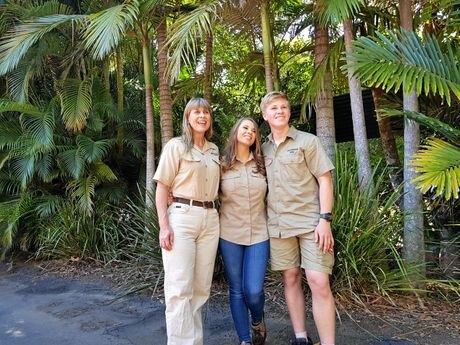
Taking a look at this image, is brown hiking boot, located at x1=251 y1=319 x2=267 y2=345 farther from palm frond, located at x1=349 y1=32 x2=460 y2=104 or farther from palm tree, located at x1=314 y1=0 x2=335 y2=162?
palm tree, located at x1=314 y1=0 x2=335 y2=162

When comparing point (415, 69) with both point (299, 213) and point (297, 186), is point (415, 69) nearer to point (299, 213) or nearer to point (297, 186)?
point (297, 186)

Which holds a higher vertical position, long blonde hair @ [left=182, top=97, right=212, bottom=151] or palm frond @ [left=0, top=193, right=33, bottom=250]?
long blonde hair @ [left=182, top=97, right=212, bottom=151]

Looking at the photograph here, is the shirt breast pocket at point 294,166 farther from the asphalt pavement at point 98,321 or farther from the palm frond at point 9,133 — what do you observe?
the palm frond at point 9,133

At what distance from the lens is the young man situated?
308 centimetres

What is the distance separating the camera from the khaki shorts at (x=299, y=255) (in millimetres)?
3090

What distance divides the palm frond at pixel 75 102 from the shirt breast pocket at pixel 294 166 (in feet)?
15.4

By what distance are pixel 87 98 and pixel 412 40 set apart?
5.24m

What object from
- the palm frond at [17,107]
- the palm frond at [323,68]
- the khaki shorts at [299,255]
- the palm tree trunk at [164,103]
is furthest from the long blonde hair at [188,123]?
the palm frond at [17,107]

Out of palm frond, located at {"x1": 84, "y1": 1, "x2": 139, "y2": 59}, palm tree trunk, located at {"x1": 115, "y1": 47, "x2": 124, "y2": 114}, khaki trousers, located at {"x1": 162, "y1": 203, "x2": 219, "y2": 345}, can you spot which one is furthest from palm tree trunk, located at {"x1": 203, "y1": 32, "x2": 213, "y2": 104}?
khaki trousers, located at {"x1": 162, "y1": 203, "x2": 219, "y2": 345}

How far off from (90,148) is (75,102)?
0.82m

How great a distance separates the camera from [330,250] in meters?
3.10

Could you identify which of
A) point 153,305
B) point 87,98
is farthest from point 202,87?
point 153,305

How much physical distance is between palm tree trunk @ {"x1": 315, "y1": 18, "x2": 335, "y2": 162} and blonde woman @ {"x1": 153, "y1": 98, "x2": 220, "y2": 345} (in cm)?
243

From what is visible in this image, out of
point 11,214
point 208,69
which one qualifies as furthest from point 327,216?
point 11,214
